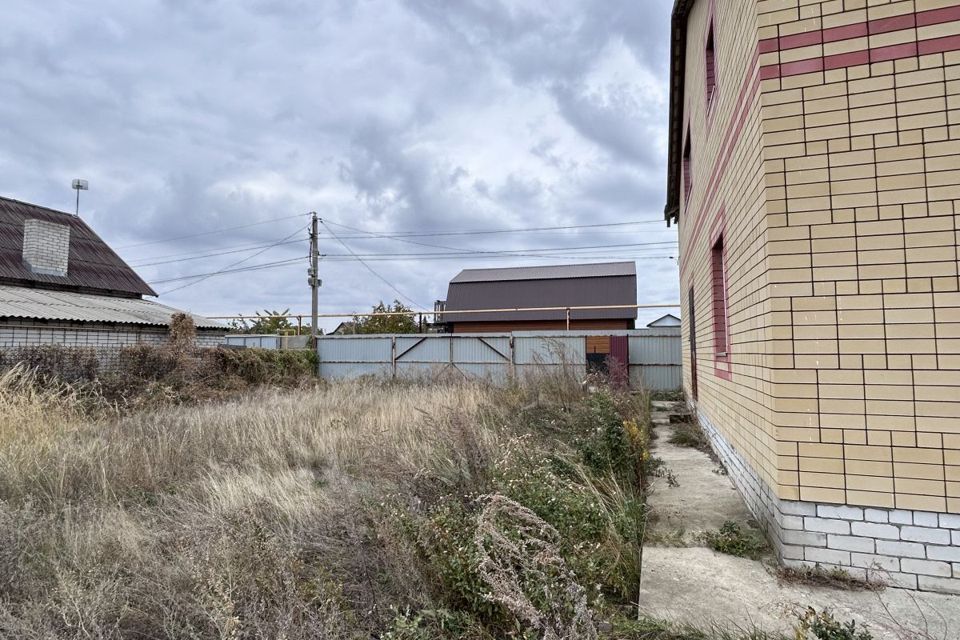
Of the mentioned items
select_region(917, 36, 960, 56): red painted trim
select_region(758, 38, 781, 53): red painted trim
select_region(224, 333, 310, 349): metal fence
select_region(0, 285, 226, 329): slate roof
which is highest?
select_region(758, 38, 781, 53): red painted trim

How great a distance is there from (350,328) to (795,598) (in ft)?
86.4

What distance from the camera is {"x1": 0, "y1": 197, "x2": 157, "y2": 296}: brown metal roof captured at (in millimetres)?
16406

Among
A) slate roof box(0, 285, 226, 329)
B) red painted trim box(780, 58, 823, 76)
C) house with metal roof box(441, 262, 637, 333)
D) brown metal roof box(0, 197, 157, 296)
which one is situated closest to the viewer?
red painted trim box(780, 58, 823, 76)

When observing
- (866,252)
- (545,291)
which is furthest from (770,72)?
(545,291)

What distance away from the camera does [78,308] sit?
14.6 meters

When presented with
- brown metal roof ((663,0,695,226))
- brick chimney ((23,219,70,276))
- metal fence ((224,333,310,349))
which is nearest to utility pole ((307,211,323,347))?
metal fence ((224,333,310,349))

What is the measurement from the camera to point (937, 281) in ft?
9.28

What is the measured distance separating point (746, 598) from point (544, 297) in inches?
1147

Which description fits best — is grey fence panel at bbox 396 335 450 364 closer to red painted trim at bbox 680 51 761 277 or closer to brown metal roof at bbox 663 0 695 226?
brown metal roof at bbox 663 0 695 226

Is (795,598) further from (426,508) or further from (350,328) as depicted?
(350,328)

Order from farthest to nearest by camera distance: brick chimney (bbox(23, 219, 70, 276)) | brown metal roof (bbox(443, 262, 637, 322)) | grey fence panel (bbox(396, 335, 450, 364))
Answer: brown metal roof (bbox(443, 262, 637, 322)) → grey fence panel (bbox(396, 335, 450, 364)) → brick chimney (bbox(23, 219, 70, 276))

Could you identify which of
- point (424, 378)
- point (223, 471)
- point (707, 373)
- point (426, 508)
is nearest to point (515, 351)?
point (424, 378)

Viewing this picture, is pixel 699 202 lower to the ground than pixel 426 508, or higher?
higher

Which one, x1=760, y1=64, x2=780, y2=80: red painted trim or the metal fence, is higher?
x1=760, y1=64, x2=780, y2=80: red painted trim
